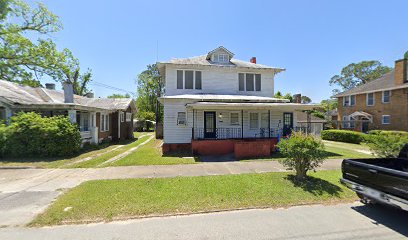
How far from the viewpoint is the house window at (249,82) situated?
17406 mm

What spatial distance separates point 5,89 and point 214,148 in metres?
16.5

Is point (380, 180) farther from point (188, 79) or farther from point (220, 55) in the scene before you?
point (220, 55)

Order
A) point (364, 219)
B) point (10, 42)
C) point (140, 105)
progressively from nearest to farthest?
point (364, 219) → point (10, 42) → point (140, 105)

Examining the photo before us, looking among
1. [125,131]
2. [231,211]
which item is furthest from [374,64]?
[231,211]

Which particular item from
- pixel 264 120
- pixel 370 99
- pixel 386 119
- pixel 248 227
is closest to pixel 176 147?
pixel 264 120

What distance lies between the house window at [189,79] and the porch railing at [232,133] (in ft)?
12.7

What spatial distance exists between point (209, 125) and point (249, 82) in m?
5.68

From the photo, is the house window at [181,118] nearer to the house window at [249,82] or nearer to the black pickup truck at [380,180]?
the house window at [249,82]

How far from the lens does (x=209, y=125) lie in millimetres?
15219

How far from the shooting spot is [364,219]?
4605mm

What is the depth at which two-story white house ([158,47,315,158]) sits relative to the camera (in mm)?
13156

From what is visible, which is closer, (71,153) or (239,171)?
(239,171)

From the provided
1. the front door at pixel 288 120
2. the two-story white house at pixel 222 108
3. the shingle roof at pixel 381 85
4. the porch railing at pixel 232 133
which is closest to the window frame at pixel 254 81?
the two-story white house at pixel 222 108

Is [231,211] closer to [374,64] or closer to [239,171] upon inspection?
[239,171]
